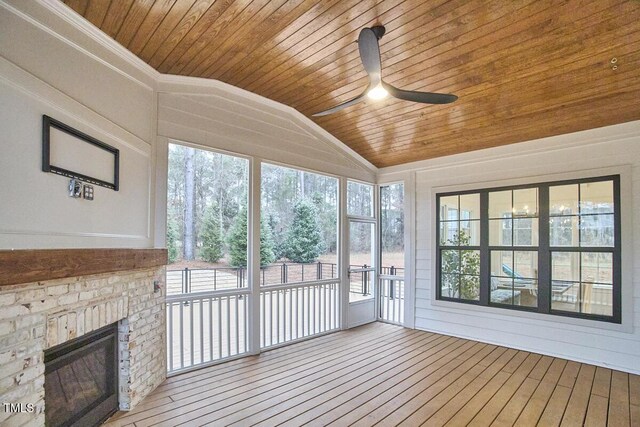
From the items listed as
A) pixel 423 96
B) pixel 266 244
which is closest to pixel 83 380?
pixel 266 244

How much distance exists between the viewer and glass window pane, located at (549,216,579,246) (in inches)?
168

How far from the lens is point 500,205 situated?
16.0 ft

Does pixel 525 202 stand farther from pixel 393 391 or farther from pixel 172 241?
pixel 172 241

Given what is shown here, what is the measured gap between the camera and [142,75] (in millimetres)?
3279

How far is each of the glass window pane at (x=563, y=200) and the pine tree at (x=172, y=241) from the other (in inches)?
187

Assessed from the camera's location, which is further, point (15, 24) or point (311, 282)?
point (311, 282)

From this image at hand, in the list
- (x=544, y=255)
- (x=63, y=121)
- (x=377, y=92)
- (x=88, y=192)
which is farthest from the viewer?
(x=544, y=255)

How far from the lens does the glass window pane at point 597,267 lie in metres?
4.02

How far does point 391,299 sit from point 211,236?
11.7 ft

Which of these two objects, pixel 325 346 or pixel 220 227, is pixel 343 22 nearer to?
pixel 220 227

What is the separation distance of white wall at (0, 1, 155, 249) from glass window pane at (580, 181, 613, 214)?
5.16m

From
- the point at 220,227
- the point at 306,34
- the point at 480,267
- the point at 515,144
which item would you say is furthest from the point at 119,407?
the point at 515,144

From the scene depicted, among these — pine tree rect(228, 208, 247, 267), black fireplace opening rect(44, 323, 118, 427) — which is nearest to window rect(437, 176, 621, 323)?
pine tree rect(228, 208, 247, 267)

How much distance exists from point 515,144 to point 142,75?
4.75 meters
